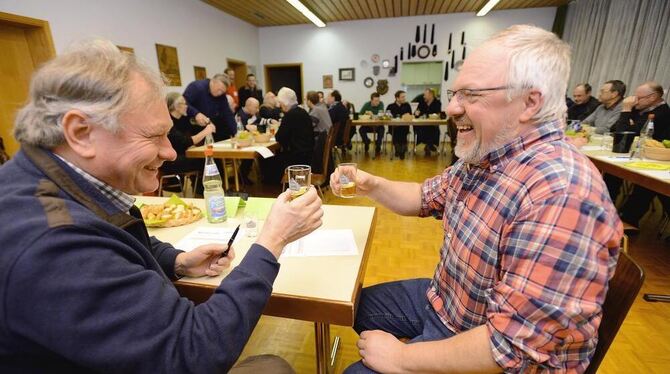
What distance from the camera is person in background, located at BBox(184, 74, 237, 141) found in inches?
184

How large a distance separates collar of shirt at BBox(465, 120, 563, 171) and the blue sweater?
75 cm

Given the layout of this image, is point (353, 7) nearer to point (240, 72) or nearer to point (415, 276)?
point (240, 72)

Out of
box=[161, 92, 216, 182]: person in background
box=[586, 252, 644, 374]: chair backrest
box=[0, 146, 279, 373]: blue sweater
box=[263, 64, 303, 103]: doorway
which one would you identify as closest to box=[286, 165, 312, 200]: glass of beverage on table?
box=[0, 146, 279, 373]: blue sweater

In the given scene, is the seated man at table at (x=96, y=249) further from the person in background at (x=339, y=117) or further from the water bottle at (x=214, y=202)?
the person in background at (x=339, y=117)

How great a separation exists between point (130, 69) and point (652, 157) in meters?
3.40

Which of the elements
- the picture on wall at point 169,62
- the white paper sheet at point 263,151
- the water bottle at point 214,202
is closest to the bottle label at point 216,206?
the water bottle at point 214,202

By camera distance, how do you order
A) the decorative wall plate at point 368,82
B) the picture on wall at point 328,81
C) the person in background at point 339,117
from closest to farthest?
the person in background at point 339,117, the decorative wall plate at point 368,82, the picture on wall at point 328,81

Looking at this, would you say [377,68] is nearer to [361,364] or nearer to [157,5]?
[157,5]

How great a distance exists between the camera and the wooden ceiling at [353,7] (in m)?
7.04

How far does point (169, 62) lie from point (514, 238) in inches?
261

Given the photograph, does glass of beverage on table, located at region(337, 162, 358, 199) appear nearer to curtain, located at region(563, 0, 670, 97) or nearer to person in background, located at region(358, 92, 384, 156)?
person in background, located at region(358, 92, 384, 156)

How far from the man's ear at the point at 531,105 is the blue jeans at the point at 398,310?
0.68 meters

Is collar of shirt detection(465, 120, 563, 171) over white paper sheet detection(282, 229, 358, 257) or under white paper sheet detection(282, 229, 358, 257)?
over

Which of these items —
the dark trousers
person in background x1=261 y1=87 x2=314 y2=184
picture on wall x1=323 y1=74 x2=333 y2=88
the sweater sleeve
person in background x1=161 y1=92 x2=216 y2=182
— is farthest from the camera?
picture on wall x1=323 y1=74 x2=333 y2=88
